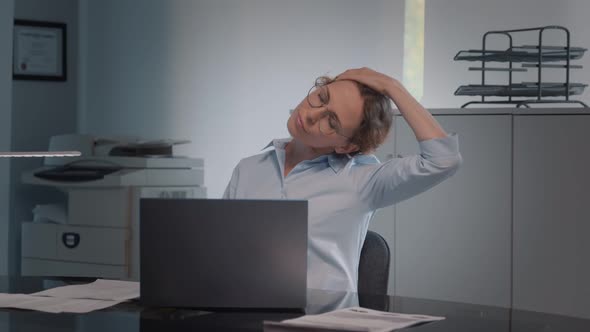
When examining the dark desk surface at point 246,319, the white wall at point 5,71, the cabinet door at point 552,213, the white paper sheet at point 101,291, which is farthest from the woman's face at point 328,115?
the white wall at point 5,71

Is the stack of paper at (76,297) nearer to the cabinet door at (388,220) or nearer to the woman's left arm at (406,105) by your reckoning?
the woman's left arm at (406,105)

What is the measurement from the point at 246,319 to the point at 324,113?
623 mm

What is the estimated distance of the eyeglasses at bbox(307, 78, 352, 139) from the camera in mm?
2303

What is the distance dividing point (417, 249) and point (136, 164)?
146cm

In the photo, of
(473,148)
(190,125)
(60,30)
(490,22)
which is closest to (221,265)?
(473,148)

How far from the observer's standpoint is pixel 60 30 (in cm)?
544

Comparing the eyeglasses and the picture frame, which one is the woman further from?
the picture frame

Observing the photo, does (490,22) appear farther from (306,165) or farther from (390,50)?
(306,165)

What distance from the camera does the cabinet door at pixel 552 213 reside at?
11.4 ft

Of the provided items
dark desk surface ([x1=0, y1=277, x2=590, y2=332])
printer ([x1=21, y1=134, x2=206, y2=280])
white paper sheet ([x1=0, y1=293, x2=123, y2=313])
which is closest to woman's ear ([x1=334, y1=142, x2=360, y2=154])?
dark desk surface ([x1=0, y1=277, x2=590, y2=332])

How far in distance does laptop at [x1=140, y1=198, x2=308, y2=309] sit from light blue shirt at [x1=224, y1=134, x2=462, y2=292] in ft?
1.61

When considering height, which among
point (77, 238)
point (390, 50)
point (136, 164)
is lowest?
point (77, 238)

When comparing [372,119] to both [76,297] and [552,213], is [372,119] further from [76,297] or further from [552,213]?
[552,213]

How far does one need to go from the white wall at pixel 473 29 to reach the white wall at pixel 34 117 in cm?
214
